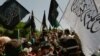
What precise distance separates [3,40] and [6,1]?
5112 mm

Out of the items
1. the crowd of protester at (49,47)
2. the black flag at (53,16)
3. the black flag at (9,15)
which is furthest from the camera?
the black flag at (53,16)

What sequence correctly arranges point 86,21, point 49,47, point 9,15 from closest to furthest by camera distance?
point 86,21 → point 49,47 → point 9,15

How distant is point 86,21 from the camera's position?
7652mm

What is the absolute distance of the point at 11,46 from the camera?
8938 mm

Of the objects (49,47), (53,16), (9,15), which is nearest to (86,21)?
(49,47)

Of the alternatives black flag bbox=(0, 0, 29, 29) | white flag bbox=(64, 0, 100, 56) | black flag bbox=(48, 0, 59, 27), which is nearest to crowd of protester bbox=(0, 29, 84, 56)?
white flag bbox=(64, 0, 100, 56)

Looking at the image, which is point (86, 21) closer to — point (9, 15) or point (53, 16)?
point (9, 15)

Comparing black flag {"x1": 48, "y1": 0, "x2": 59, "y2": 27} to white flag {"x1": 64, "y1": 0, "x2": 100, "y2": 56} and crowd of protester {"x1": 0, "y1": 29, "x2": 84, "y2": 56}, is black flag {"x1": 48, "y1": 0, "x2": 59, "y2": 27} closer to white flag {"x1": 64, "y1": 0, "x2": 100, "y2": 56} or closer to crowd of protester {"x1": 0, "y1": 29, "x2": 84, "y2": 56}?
crowd of protester {"x1": 0, "y1": 29, "x2": 84, "y2": 56}

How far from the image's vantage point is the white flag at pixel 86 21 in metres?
7.29

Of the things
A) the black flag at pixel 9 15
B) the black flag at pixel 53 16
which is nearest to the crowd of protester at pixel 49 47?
the black flag at pixel 9 15

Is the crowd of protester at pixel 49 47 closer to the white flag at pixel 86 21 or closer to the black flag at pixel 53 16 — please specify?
the white flag at pixel 86 21

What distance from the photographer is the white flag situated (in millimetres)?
7293

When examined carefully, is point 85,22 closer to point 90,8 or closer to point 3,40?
point 90,8

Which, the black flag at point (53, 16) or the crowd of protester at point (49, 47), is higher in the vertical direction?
the black flag at point (53, 16)
